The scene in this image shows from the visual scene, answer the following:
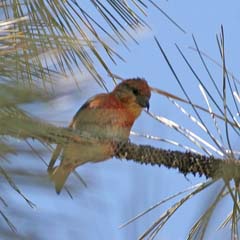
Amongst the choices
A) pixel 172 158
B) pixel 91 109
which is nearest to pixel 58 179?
pixel 172 158

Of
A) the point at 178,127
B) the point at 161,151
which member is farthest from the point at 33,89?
the point at 178,127

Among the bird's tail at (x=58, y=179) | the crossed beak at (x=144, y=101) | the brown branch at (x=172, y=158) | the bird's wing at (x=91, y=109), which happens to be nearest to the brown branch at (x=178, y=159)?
the brown branch at (x=172, y=158)

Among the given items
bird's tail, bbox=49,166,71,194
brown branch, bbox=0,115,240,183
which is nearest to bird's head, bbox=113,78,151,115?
brown branch, bbox=0,115,240,183

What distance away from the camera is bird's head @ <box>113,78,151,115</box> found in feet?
8.78

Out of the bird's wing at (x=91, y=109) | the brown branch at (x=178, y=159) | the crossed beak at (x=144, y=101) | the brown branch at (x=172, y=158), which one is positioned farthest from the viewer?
the crossed beak at (x=144, y=101)

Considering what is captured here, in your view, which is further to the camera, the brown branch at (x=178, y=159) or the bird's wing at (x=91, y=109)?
the bird's wing at (x=91, y=109)

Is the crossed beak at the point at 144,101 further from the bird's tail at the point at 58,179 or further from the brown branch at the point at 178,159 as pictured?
the bird's tail at the point at 58,179

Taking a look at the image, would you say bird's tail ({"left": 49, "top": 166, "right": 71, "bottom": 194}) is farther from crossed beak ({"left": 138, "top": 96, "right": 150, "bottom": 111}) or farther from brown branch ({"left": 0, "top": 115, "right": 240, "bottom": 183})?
crossed beak ({"left": 138, "top": 96, "right": 150, "bottom": 111})

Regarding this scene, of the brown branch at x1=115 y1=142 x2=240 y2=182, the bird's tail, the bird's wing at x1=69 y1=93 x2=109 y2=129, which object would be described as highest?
the bird's tail

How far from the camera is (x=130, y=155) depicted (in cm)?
117

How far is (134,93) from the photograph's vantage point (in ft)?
8.93

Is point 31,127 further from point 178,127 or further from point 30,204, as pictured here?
point 178,127

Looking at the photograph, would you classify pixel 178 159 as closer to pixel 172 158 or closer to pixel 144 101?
pixel 172 158

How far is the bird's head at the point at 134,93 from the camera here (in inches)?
105
